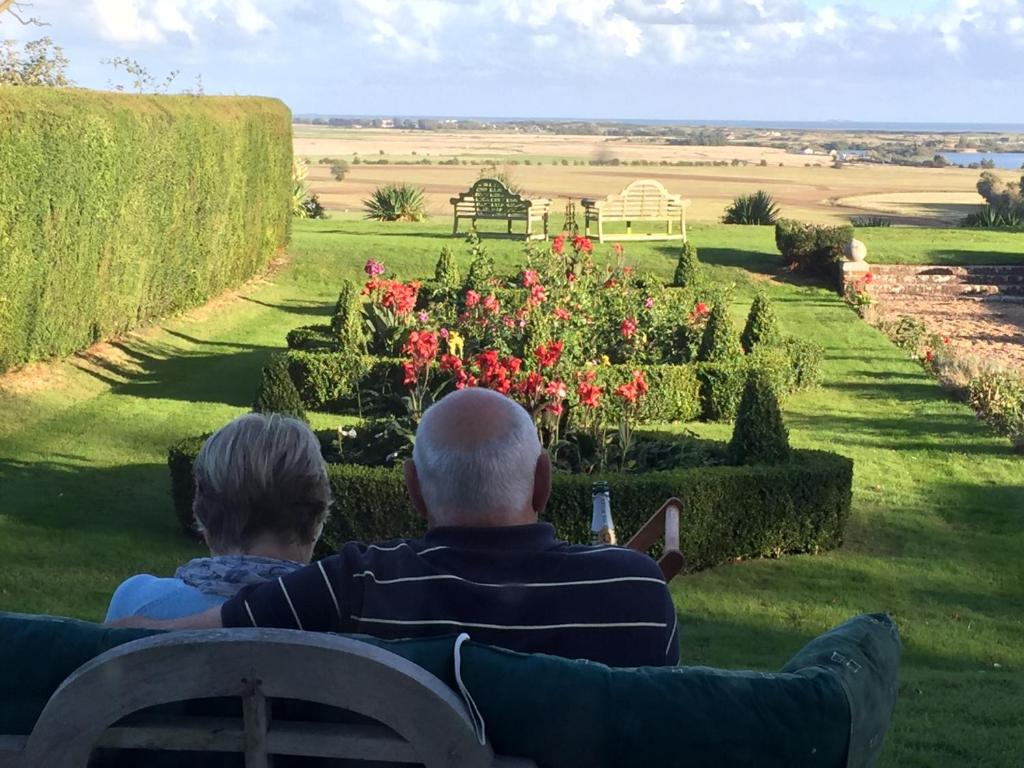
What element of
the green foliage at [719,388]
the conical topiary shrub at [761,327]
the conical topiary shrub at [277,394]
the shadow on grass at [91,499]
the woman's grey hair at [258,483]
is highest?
the woman's grey hair at [258,483]

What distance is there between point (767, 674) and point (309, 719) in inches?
25.3

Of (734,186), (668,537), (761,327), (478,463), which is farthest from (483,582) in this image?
(734,186)

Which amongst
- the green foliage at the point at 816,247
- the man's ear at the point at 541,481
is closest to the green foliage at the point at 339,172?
the green foliage at the point at 816,247

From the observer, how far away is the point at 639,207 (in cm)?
2273

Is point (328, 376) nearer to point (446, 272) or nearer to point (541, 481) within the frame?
point (446, 272)

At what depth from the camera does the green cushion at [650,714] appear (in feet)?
5.69

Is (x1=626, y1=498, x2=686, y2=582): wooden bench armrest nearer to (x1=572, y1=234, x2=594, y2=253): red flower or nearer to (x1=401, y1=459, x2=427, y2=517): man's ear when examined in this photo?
(x1=401, y1=459, x2=427, y2=517): man's ear

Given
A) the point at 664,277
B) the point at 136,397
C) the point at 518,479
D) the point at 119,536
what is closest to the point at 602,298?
the point at 136,397

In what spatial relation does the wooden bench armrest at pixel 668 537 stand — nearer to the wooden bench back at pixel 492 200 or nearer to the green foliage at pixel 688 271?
the green foliage at pixel 688 271

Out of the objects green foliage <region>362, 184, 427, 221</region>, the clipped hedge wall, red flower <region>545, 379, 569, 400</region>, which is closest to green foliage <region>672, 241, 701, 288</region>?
the clipped hedge wall

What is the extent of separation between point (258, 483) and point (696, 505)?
472 cm

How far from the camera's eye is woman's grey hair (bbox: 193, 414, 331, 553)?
2.43 metres

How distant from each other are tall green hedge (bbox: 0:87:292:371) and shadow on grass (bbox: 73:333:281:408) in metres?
0.31

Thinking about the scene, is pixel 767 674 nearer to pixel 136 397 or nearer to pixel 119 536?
pixel 119 536
